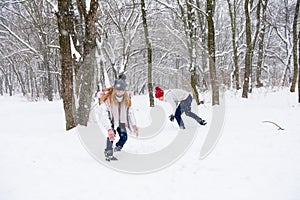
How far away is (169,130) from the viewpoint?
8.57 m

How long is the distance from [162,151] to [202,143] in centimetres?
96

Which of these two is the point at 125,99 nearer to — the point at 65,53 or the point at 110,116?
the point at 110,116

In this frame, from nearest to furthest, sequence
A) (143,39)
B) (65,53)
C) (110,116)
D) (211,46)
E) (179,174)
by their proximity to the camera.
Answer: (179,174) < (110,116) < (65,53) < (211,46) < (143,39)

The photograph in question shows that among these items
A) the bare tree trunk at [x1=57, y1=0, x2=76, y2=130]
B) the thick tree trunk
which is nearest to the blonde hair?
the thick tree trunk

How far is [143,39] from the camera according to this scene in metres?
30.9

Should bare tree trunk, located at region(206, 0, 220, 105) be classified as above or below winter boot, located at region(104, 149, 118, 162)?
above

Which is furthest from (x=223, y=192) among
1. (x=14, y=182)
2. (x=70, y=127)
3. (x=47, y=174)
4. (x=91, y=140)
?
(x=70, y=127)

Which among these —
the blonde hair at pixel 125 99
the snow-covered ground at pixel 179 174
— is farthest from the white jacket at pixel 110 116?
the snow-covered ground at pixel 179 174

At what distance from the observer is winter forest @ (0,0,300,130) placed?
30.0 feet

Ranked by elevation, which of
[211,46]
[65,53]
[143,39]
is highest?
[143,39]

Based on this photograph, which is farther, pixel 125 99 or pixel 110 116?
pixel 125 99

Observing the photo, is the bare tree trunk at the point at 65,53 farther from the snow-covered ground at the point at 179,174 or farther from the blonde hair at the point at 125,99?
the blonde hair at the point at 125,99

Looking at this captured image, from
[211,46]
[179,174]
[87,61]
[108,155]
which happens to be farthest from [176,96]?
[211,46]

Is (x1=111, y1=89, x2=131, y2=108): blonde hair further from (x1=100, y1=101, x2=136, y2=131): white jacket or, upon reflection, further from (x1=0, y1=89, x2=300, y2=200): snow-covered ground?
(x1=0, y1=89, x2=300, y2=200): snow-covered ground
